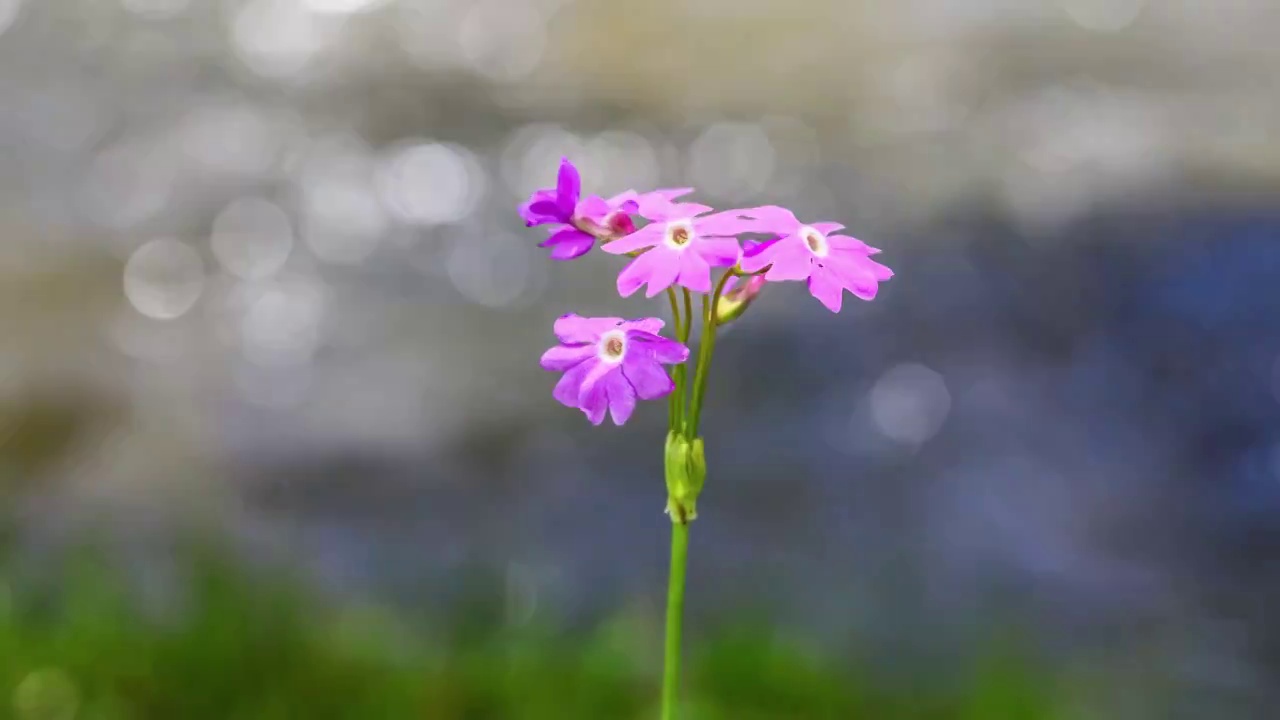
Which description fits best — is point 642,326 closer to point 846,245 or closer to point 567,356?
point 567,356

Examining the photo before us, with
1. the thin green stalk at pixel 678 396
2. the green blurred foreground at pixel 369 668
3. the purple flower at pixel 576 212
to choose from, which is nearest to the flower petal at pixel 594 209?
the purple flower at pixel 576 212

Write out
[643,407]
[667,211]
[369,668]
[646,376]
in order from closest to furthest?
[646,376]
[667,211]
[369,668]
[643,407]

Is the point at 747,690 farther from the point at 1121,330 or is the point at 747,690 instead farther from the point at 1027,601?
the point at 1121,330

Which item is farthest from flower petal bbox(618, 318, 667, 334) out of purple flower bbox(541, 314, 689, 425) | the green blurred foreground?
the green blurred foreground

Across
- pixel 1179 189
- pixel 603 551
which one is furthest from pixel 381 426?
pixel 1179 189

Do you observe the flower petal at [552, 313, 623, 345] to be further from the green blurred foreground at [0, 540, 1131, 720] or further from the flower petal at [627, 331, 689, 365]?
the green blurred foreground at [0, 540, 1131, 720]

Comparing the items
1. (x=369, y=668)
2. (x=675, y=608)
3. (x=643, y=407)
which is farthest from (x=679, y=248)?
(x=643, y=407)

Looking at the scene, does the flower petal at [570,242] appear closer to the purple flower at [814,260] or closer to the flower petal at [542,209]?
the flower petal at [542,209]
